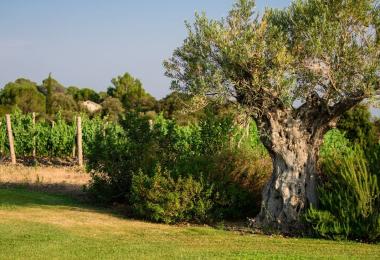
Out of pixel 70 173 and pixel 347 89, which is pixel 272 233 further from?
pixel 70 173

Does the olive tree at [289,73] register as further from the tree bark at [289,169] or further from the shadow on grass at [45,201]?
the shadow on grass at [45,201]

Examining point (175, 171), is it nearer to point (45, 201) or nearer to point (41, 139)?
point (45, 201)

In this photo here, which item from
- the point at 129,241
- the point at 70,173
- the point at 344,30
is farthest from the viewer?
the point at 70,173

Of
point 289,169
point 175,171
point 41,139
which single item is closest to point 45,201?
point 175,171

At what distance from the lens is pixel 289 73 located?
41.5 feet

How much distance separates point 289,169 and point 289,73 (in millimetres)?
2146

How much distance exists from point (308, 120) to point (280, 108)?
0.71 meters

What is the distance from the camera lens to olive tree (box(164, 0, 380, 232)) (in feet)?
40.9

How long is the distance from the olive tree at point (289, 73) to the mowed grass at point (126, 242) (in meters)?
1.58

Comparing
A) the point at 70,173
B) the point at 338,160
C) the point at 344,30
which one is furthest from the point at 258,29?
the point at 70,173

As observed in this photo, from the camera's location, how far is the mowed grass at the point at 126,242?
10.4 metres

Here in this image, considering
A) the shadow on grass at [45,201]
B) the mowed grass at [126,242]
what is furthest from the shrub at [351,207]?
the shadow on grass at [45,201]

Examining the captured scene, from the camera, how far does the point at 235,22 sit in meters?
12.9

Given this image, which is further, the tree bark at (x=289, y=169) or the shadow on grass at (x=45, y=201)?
the shadow on grass at (x=45, y=201)
